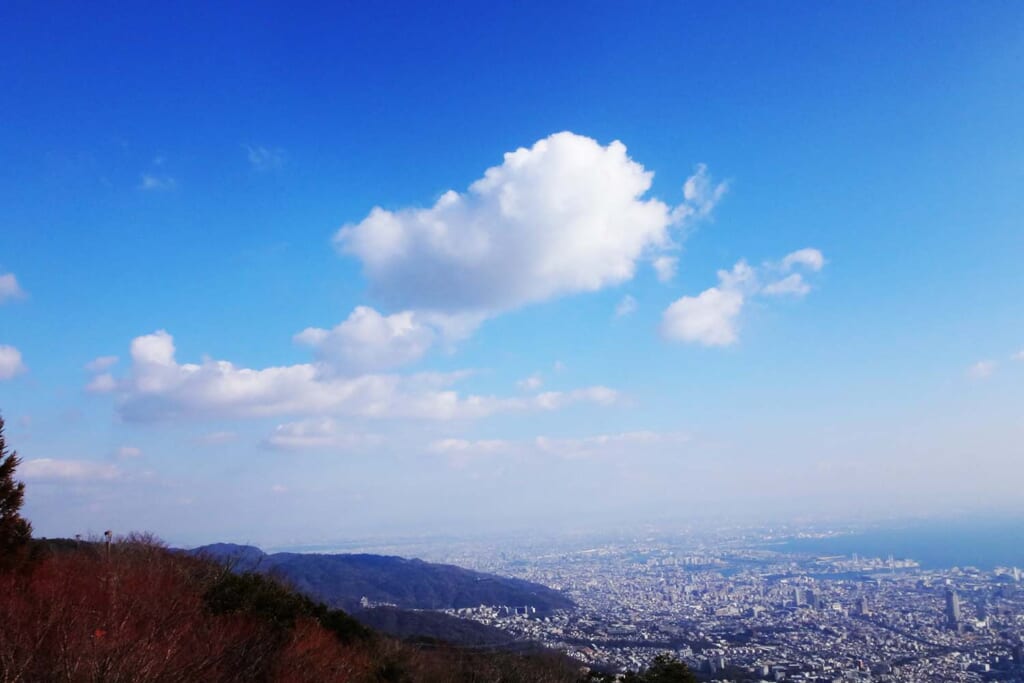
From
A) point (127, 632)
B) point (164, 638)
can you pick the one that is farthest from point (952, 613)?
point (127, 632)

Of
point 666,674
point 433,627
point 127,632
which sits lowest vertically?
point 433,627

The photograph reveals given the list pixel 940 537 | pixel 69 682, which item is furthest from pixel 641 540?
pixel 69 682

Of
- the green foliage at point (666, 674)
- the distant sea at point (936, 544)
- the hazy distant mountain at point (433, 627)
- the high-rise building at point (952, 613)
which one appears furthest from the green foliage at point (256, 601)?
the distant sea at point (936, 544)

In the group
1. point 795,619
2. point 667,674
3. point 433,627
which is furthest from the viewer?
point 795,619

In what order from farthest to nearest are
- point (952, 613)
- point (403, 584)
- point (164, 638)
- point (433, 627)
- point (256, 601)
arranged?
point (403, 584) < point (433, 627) < point (952, 613) < point (256, 601) < point (164, 638)

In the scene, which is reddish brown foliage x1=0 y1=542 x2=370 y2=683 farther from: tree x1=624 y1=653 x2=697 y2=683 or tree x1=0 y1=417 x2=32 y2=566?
tree x1=624 y1=653 x2=697 y2=683

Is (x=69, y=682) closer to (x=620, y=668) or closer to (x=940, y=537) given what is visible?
(x=620, y=668)

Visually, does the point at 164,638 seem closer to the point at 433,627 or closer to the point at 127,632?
the point at 127,632

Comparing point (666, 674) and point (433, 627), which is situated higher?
point (666, 674)
